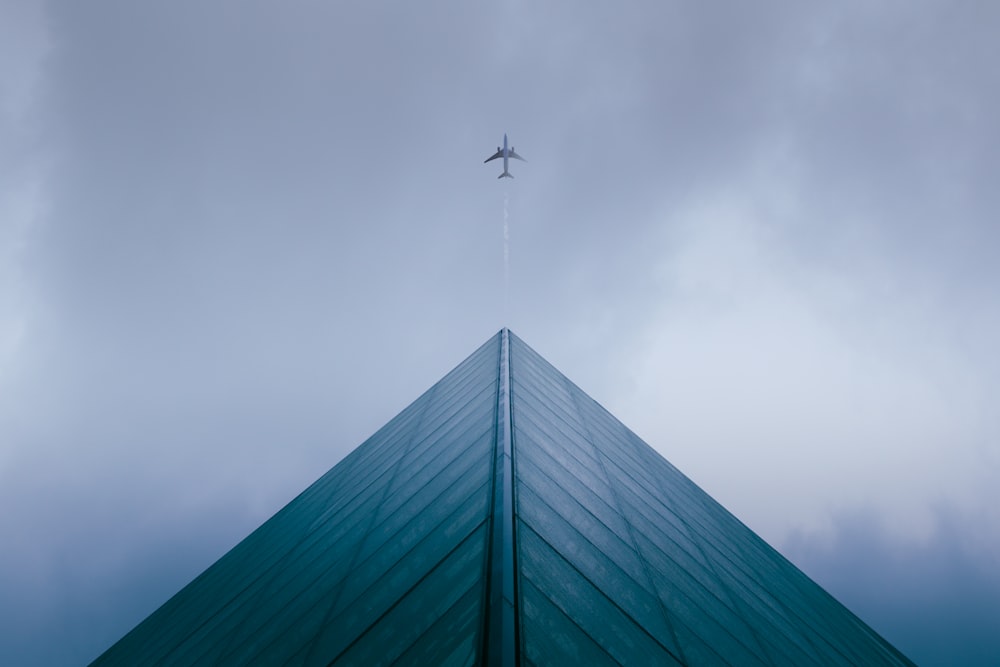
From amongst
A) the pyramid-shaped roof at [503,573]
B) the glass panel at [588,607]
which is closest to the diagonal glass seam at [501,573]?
the pyramid-shaped roof at [503,573]

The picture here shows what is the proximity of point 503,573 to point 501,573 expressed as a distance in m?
0.02

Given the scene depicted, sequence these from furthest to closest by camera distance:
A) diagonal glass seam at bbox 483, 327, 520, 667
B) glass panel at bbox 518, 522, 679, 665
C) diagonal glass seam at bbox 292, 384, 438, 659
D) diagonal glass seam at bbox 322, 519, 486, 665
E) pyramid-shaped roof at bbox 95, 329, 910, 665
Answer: diagonal glass seam at bbox 292, 384, 438, 659, diagonal glass seam at bbox 322, 519, 486, 665, glass panel at bbox 518, 522, 679, 665, pyramid-shaped roof at bbox 95, 329, 910, 665, diagonal glass seam at bbox 483, 327, 520, 667

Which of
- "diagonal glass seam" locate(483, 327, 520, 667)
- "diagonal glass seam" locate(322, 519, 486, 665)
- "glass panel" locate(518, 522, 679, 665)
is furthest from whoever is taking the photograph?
"diagonal glass seam" locate(322, 519, 486, 665)

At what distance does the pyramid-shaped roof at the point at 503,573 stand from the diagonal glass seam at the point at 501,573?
0.02 meters

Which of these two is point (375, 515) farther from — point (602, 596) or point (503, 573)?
point (503, 573)

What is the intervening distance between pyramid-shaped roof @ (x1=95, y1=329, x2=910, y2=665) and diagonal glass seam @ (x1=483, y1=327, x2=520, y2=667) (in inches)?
0.8

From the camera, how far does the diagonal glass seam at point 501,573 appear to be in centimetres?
455

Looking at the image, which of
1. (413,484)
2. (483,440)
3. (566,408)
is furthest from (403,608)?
(566,408)

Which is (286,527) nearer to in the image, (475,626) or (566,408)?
(566,408)

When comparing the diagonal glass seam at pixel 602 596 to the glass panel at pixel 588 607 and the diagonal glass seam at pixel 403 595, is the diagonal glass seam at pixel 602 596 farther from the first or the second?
the diagonal glass seam at pixel 403 595

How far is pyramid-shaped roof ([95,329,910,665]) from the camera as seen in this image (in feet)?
18.0

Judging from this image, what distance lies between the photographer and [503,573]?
551 centimetres

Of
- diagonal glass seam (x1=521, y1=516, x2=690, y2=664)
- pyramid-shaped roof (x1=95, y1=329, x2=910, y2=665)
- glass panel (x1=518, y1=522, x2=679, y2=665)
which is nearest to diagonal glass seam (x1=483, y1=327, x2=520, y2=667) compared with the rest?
pyramid-shaped roof (x1=95, y1=329, x2=910, y2=665)

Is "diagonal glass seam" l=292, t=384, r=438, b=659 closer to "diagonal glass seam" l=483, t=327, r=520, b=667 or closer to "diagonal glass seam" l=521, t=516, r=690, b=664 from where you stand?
"diagonal glass seam" l=483, t=327, r=520, b=667
